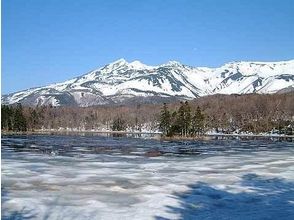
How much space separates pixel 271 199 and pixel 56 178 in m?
13.8

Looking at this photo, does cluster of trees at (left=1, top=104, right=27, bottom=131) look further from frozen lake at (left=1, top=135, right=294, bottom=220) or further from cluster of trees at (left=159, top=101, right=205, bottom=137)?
frozen lake at (left=1, top=135, right=294, bottom=220)

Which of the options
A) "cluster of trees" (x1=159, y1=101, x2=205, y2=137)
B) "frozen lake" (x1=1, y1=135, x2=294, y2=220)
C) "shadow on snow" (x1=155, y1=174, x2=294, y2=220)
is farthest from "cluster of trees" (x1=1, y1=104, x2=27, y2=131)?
A: "shadow on snow" (x1=155, y1=174, x2=294, y2=220)

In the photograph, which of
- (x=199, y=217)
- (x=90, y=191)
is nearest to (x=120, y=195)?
(x=90, y=191)

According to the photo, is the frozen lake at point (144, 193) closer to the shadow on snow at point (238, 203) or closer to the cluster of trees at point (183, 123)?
the shadow on snow at point (238, 203)

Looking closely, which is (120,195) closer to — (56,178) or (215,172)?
(56,178)

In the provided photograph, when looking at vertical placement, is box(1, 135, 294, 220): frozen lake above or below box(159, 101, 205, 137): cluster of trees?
below

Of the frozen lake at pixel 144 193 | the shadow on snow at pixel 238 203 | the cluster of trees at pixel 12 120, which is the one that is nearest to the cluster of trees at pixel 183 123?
the cluster of trees at pixel 12 120

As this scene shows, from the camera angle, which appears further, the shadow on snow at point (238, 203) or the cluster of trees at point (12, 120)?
the cluster of trees at point (12, 120)

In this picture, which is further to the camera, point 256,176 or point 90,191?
point 256,176

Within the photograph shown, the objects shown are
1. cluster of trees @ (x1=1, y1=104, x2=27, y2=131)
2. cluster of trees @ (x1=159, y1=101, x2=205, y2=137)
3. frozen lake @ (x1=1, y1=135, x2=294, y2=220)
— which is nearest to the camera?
frozen lake @ (x1=1, y1=135, x2=294, y2=220)

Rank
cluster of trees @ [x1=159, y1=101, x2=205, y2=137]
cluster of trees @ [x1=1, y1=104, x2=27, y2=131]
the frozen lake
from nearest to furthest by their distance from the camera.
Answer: the frozen lake
cluster of trees @ [x1=159, y1=101, x2=205, y2=137]
cluster of trees @ [x1=1, y1=104, x2=27, y2=131]

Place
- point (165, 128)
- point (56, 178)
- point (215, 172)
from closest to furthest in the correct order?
point (56, 178)
point (215, 172)
point (165, 128)

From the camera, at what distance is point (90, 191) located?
942 inches

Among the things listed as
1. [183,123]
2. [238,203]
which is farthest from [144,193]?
[183,123]
